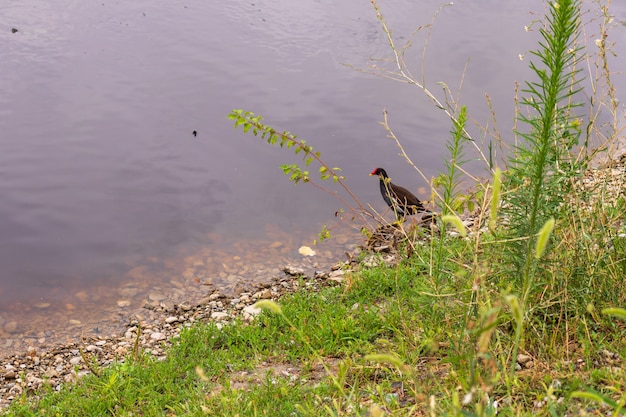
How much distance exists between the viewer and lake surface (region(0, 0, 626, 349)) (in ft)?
25.7

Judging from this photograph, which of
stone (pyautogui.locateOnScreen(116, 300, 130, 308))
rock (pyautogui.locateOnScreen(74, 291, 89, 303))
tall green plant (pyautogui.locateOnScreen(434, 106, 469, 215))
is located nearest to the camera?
tall green plant (pyautogui.locateOnScreen(434, 106, 469, 215))

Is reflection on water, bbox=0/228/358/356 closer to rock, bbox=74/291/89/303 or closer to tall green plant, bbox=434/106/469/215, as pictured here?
rock, bbox=74/291/89/303

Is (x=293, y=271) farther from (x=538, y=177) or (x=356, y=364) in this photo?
(x=538, y=177)

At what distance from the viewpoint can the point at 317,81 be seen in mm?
11484

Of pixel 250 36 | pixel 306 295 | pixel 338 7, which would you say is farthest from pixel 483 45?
pixel 306 295

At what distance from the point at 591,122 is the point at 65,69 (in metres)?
9.76

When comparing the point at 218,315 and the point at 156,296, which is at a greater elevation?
the point at 218,315

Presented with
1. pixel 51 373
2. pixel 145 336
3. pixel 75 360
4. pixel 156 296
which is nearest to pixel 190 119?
pixel 156 296

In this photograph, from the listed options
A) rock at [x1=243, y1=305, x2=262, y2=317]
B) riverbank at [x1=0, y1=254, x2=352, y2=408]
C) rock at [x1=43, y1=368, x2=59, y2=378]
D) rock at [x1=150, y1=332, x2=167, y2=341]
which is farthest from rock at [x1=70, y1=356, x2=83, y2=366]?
rock at [x1=243, y1=305, x2=262, y2=317]

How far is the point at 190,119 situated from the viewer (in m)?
10.2

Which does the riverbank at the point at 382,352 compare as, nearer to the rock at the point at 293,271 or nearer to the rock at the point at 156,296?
the rock at the point at 156,296

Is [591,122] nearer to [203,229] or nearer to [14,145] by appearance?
[203,229]

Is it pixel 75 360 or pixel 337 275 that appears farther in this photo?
pixel 337 275

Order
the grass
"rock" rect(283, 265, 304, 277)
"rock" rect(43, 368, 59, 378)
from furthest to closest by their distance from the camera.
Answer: "rock" rect(283, 265, 304, 277) < "rock" rect(43, 368, 59, 378) < the grass
